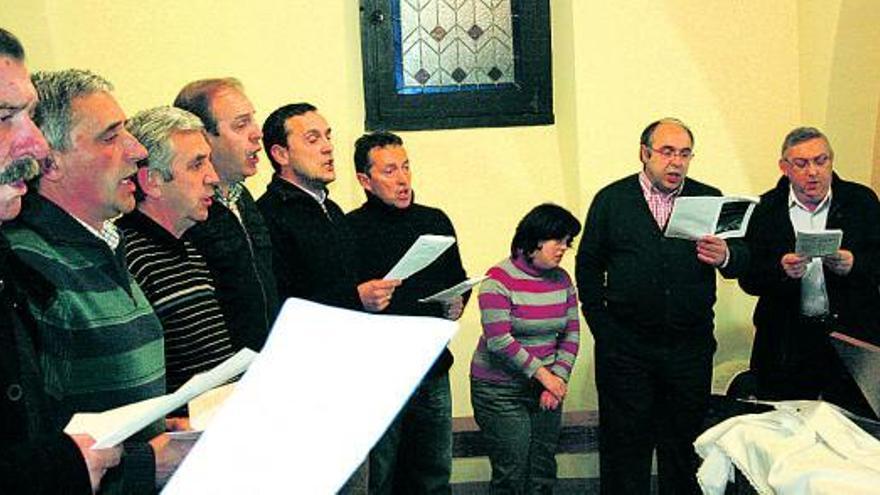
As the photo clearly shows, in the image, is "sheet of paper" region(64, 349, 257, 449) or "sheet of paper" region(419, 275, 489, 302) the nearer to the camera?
"sheet of paper" region(64, 349, 257, 449)

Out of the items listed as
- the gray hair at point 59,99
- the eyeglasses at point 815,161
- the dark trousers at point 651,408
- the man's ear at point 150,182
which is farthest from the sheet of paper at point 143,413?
the eyeglasses at point 815,161

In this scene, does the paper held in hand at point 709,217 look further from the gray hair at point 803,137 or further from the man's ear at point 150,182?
the man's ear at point 150,182

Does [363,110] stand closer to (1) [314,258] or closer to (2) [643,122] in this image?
(2) [643,122]

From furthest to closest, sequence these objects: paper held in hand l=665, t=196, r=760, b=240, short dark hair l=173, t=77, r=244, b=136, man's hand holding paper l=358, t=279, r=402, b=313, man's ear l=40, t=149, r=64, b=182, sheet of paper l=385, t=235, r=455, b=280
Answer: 1. paper held in hand l=665, t=196, r=760, b=240
2. man's hand holding paper l=358, t=279, r=402, b=313
3. sheet of paper l=385, t=235, r=455, b=280
4. short dark hair l=173, t=77, r=244, b=136
5. man's ear l=40, t=149, r=64, b=182

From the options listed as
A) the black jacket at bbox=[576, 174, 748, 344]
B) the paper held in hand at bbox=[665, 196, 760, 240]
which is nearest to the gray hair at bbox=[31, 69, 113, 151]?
the paper held in hand at bbox=[665, 196, 760, 240]

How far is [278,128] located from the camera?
399 centimetres

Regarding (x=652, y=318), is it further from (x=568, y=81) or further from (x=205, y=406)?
(x=205, y=406)

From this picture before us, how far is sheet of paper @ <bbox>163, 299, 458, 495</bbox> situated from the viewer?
150 cm

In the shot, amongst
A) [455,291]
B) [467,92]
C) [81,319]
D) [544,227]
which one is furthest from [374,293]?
[467,92]

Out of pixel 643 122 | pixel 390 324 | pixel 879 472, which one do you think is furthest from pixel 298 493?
pixel 643 122

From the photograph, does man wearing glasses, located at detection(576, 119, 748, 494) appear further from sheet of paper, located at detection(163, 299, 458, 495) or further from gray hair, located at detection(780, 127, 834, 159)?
sheet of paper, located at detection(163, 299, 458, 495)

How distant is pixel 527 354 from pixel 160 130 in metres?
2.19

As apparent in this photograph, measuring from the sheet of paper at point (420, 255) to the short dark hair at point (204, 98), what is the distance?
26.5 inches

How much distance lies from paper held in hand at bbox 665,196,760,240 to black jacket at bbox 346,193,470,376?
0.83m
